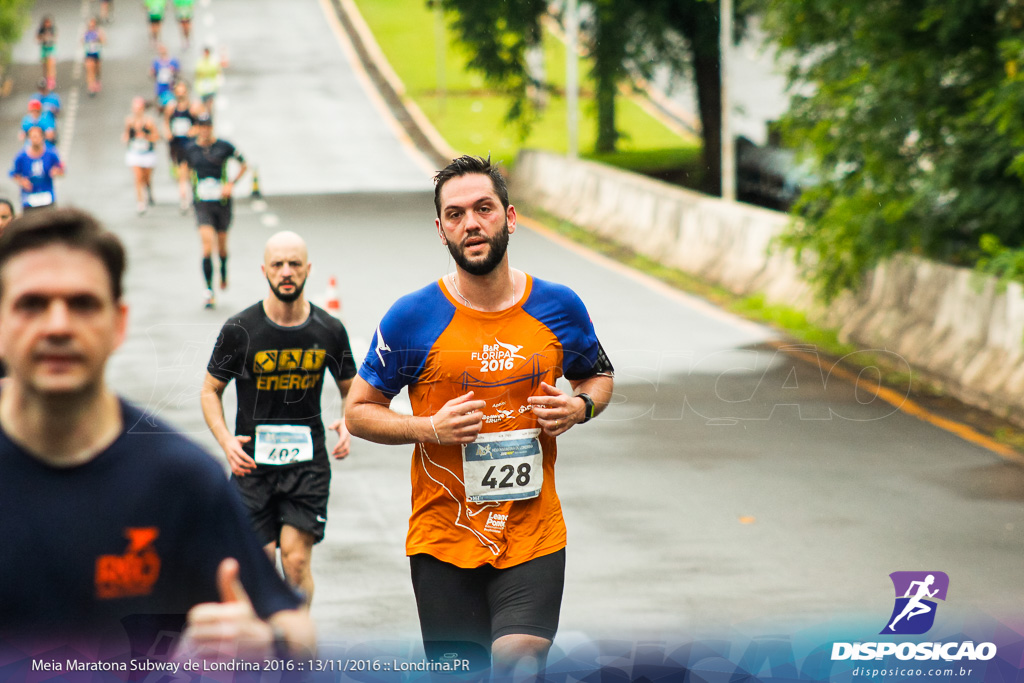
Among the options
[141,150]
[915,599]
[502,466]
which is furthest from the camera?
[141,150]

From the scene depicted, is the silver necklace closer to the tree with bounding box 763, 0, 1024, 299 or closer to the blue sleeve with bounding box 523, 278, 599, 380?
the blue sleeve with bounding box 523, 278, 599, 380

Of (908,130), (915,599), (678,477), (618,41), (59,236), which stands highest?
(59,236)

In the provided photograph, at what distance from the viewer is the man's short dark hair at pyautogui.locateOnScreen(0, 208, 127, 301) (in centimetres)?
257

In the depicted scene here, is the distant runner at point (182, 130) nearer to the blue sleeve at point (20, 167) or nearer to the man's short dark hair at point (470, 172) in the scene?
the blue sleeve at point (20, 167)

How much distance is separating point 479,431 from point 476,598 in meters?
0.55

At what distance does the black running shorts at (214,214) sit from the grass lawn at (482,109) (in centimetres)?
1456

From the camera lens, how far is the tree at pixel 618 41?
29.1m

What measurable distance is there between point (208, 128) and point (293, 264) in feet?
37.4

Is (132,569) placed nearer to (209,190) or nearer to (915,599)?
(915,599)

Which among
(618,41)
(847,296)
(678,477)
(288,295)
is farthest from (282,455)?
(618,41)

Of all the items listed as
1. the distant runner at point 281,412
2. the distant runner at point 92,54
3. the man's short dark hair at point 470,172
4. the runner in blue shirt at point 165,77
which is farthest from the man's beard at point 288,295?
the distant runner at point 92,54

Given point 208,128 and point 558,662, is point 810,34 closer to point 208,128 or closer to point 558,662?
point 208,128

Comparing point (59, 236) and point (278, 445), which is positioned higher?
point (59, 236)

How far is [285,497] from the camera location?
663cm
